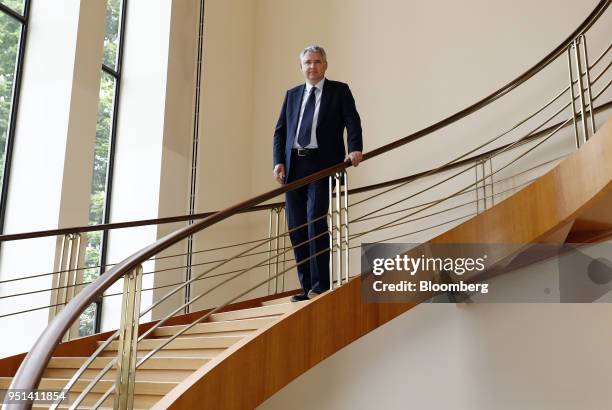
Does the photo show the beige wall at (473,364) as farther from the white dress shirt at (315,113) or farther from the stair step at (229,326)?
the white dress shirt at (315,113)

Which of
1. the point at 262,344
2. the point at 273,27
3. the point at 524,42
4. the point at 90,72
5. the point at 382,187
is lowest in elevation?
the point at 262,344

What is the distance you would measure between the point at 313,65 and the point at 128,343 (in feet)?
7.48

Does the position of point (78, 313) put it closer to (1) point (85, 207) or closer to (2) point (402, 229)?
(1) point (85, 207)

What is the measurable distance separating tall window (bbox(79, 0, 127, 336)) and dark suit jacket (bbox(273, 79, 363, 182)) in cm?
281

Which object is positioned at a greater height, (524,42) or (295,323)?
(524,42)

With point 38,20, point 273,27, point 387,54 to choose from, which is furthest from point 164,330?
point 273,27

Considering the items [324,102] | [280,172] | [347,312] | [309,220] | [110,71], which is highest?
[110,71]

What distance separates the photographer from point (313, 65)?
429 centimetres

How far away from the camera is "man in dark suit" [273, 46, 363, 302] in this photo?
163 inches

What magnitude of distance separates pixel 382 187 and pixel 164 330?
2.83 metres

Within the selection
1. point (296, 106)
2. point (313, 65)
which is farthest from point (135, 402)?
point (313, 65)

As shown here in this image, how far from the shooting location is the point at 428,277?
4.32m

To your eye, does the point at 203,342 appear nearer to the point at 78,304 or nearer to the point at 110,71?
the point at 78,304

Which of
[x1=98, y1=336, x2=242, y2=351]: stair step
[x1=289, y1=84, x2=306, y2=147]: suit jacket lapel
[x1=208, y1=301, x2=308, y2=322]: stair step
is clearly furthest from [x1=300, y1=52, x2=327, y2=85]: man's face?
[x1=98, y1=336, x2=242, y2=351]: stair step
